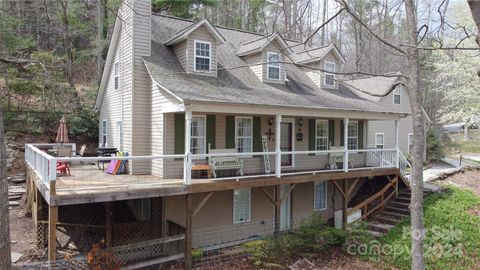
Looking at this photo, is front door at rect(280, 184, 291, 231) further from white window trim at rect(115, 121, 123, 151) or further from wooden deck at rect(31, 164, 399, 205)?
white window trim at rect(115, 121, 123, 151)

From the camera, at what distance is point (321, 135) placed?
50.9 feet

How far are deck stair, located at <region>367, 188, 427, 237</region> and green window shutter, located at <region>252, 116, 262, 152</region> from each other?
5273 mm

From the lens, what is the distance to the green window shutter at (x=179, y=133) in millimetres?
11531

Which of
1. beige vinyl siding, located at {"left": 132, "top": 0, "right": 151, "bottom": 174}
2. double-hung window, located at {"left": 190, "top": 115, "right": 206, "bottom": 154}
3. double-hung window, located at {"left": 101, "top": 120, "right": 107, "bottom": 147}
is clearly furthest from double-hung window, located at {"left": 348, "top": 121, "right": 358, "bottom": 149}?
double-hung window, located at {"left": 101, "top": 120, "right": 107, "bottom": 147}

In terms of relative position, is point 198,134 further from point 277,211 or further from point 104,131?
point 104,131

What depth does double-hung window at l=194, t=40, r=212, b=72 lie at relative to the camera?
41.7 ft

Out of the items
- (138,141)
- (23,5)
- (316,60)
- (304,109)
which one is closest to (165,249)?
(138,141)

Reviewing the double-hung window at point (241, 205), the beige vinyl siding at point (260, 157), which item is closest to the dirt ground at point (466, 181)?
the beige vinyl siding at point (260, 157)

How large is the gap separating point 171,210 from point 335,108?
707 cm

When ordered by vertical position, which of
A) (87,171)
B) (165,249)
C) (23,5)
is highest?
(23,5)

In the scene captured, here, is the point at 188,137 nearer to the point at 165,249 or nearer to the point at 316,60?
the point at 165,249

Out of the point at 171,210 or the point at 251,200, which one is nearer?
the point at 171,210

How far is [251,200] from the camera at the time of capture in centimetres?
1328

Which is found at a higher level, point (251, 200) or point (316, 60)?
point (316, 60)
